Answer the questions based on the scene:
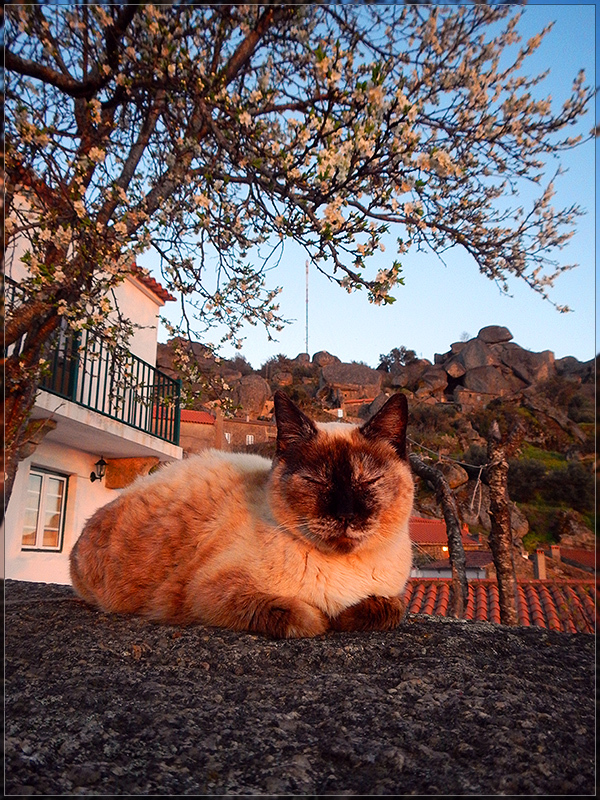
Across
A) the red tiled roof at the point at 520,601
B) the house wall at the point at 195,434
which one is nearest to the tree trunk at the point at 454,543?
the red tiled roof at the point at 520,601

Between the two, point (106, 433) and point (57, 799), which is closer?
point (57, 799)

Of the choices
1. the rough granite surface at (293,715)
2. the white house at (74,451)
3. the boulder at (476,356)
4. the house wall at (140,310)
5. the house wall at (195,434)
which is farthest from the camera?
the boulder at (476,356)

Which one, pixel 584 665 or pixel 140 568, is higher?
pixel 140 568

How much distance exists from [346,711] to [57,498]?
12.2m

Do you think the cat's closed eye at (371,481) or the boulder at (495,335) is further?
the boulder at (495,335)

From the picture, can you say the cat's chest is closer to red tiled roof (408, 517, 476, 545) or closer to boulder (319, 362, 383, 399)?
red tiled roof (408, 517, 476, 545)

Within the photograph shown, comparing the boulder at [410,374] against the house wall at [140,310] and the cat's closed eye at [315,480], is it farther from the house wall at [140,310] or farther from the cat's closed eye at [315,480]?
the cat's closed eye at [315,480]

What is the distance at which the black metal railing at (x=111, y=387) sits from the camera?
6.38 meters

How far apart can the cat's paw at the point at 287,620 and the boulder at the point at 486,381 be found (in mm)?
43266

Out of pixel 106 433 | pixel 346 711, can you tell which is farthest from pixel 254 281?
pixel 106 433

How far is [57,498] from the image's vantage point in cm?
1227

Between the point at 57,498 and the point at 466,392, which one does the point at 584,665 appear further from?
the point at 466,392

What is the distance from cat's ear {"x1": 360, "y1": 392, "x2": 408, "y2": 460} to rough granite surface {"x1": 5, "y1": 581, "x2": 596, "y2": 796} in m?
1.00

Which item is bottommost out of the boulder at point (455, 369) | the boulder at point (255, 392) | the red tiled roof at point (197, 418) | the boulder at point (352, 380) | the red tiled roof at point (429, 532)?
the red tiled roof at point (429, 532)
